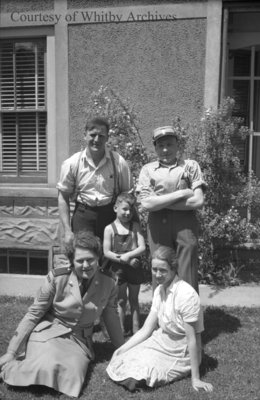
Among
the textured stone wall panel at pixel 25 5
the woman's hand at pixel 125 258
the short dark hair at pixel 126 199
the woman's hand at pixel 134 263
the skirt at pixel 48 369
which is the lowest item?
the skirt at pixel 48 369

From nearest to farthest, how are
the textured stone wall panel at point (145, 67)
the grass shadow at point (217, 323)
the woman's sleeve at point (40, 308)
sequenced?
the woman's sleeve at point (40, 308) < the grass shadow at point (217, 323) < the textured stone wall panel at point (145, 67)

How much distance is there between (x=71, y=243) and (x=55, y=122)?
3080mm

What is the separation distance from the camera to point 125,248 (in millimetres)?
3939

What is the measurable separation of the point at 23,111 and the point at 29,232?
162 cm

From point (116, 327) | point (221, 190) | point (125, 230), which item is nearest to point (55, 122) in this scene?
point (221, 190)

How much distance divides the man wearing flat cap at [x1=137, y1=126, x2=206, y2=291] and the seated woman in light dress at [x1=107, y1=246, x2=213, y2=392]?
0.42m

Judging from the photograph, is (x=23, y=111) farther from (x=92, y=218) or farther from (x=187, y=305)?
(x=187, y=305)

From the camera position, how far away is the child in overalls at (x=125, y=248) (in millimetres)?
3826

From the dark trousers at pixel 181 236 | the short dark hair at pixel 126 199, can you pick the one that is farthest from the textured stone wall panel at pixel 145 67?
the dark trousers at pixel 181 236

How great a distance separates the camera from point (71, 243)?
349cm

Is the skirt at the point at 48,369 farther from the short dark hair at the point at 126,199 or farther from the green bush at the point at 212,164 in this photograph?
the green bush at the point at 212,164

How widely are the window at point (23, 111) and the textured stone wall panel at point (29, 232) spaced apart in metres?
0.61

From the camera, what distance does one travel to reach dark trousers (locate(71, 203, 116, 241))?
3916 millimetres

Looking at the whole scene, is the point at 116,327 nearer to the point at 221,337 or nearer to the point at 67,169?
the point at 221,337
